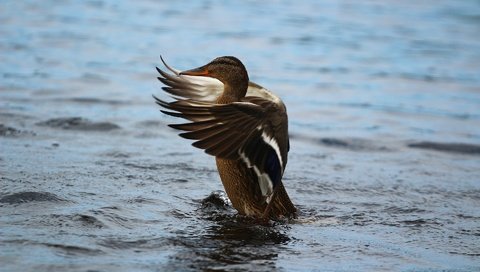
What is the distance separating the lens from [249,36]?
17828mm

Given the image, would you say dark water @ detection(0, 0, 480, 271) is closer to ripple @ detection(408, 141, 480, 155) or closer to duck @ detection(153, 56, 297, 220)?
ripple @ detection(408, 141, 480, 155)

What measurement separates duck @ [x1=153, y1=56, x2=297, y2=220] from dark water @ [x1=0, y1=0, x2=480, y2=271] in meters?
0.22

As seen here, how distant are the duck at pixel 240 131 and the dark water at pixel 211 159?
0.72 ft

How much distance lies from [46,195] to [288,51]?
10143 mm

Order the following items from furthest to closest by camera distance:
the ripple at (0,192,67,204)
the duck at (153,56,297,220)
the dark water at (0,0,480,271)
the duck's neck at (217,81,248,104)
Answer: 1. the duck's neck at (217,81,248,104)
2. the ripple at (0,192,67,204)
3. the duck at (153,56,297,220)
4. the dark water at (0,0,480,271)

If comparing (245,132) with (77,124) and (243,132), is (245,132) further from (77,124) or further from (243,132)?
(77,124)

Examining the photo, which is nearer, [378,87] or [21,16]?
[378,87]

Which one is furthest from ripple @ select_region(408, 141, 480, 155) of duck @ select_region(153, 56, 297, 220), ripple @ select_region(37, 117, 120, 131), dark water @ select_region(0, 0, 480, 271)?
duck @ select_region(153, 56, 297, 220)

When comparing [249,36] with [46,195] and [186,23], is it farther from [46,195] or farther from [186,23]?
[46,195]

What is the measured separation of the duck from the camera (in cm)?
629

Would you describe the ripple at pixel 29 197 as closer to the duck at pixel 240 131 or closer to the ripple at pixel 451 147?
the duck at pixel 240 131

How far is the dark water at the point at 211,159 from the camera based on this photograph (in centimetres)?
618

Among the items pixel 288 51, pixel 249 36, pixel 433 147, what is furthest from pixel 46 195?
pixel 249 36

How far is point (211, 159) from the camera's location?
9234 millimetres
